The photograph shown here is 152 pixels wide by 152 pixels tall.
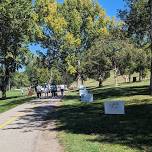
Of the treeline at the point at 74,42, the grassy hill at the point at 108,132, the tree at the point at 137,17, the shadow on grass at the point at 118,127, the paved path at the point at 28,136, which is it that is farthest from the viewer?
the treeline at the point at 74,42

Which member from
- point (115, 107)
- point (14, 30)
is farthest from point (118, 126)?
point (14, 30)

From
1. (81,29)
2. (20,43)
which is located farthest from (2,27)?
(81,29)

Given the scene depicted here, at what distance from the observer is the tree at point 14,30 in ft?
167

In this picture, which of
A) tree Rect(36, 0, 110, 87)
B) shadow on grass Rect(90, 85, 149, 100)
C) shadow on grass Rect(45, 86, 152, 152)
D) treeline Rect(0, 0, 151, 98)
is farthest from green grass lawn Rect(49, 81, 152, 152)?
tree Rect(36, 0, 110, 87)

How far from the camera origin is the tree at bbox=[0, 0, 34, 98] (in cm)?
5085

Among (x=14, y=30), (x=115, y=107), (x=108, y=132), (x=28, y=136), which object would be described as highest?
(x=14, y=30)

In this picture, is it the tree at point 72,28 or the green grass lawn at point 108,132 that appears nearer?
the green grass lawn at point 108,132

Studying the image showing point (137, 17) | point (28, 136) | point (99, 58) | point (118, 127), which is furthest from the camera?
point (99, 58)

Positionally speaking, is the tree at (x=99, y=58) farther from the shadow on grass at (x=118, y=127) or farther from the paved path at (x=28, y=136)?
the paved path at (x=28, y=136)

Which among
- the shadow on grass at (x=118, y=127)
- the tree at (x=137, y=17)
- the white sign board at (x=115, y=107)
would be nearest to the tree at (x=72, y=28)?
the tree at (x=137, y=17)

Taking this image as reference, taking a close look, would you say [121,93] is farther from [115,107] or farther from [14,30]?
[115,107]

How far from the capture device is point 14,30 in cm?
5219

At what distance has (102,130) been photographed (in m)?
16.7

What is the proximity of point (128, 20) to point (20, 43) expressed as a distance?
41.6 feet
